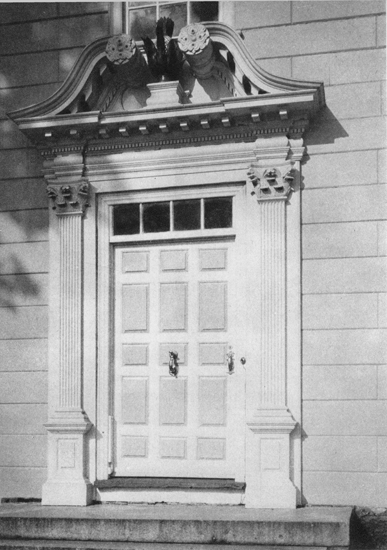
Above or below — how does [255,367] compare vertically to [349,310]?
below

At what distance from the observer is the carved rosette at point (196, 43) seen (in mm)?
6695

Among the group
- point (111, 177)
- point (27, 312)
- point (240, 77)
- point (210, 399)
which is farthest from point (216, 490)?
point (240, 77)

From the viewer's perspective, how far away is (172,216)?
701cm

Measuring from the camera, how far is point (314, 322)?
6.51 meters

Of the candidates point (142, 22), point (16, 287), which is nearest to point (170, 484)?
point (16, 287)

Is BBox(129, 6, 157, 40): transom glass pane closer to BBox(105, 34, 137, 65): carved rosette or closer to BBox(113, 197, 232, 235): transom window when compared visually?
BBox(105, 34, 137, 65): carved rosette

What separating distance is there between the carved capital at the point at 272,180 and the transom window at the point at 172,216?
0.33 m

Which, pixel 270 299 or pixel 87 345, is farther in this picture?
pixel 87 345

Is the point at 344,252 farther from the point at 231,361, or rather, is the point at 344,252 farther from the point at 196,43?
the point at 196,43

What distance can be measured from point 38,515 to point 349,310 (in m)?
3.01

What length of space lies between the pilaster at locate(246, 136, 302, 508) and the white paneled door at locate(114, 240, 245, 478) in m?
0.26

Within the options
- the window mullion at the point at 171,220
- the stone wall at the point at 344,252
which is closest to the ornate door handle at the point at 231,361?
the stone wall at the point at 344,252

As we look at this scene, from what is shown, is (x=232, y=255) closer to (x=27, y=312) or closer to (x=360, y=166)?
(x=360, y=166)

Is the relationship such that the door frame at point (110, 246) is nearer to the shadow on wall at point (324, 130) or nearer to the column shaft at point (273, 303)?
the column shaft at point (273, 303)
